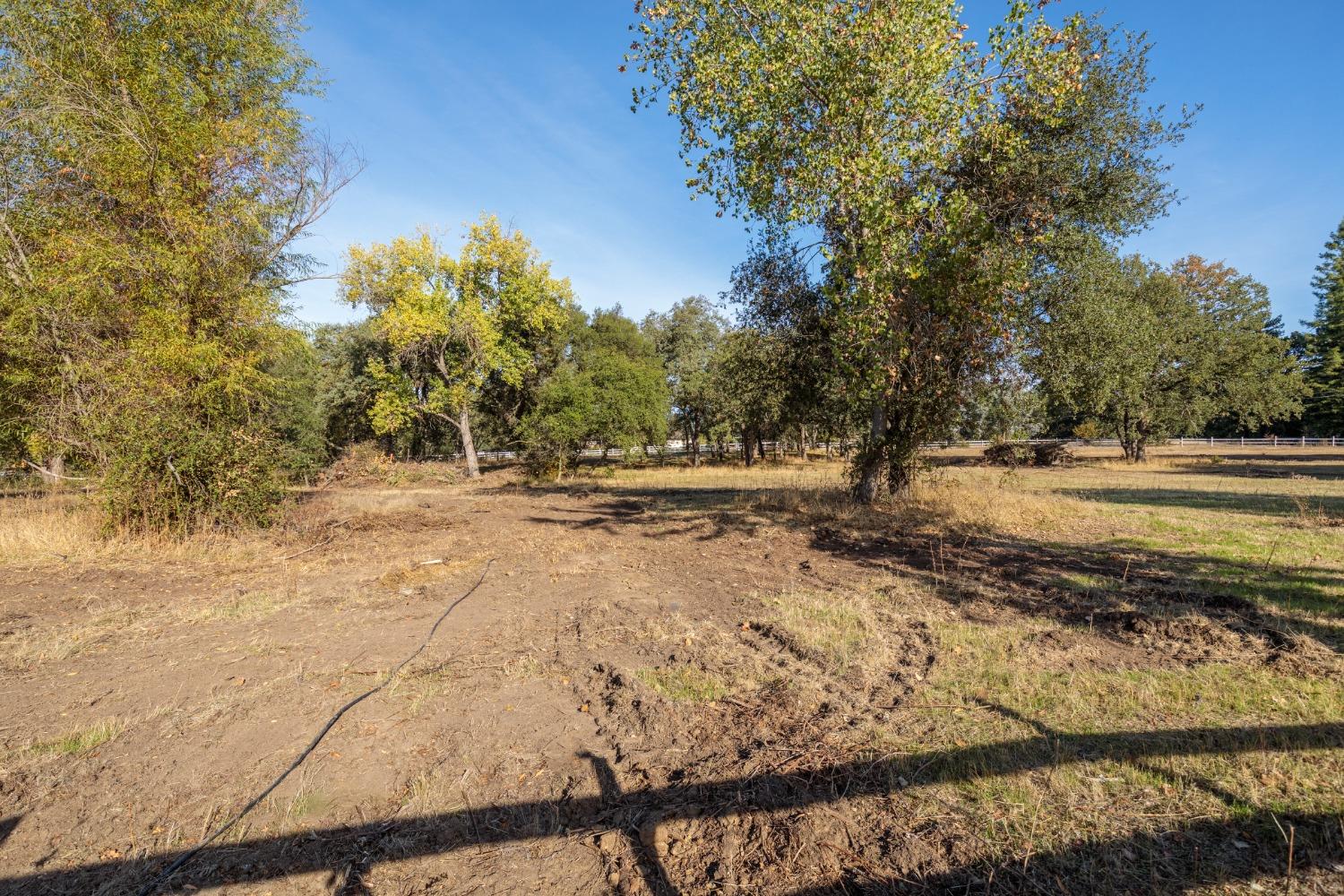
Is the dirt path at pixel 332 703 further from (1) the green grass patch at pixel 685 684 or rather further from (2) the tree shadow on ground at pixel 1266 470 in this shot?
(2) the tree shadow on ground at pixel 1266 470

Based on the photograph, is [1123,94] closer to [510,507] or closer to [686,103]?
[686,103]

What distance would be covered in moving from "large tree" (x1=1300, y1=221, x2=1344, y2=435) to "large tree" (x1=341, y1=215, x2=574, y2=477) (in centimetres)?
5173

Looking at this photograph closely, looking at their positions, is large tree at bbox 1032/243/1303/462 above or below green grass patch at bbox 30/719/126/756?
above

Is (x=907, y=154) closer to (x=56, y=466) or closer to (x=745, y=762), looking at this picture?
(x=745, y=762)

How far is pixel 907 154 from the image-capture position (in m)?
9.50

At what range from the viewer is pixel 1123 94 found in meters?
12.6

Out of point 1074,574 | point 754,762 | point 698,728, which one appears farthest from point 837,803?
point 1074,574

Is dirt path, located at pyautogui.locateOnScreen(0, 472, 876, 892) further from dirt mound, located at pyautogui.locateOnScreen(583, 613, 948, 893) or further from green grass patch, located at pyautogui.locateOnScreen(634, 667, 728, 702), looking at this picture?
green grass patch, located at pyautogui.locateOnScreen(634, 667, 728, 702)

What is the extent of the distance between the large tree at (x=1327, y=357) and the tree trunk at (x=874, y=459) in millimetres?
47622

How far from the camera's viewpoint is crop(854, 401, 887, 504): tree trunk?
495 inches

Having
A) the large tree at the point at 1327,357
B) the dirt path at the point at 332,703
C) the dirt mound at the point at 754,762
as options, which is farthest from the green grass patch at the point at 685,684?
the large tree at the point at 1327,357

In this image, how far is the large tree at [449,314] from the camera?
2991cm

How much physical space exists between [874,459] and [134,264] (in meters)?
14.0

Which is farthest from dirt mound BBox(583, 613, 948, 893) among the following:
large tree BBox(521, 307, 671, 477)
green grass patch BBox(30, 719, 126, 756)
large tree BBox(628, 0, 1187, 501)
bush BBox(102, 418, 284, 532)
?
large tree BBox(521, 307, 671, 477)
